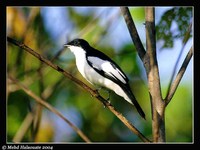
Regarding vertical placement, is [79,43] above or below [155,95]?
above

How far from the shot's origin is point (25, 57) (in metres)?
3.38

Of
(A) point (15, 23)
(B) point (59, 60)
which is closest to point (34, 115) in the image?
(B) point (59, 60)

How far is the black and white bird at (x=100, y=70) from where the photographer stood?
3.04 meters

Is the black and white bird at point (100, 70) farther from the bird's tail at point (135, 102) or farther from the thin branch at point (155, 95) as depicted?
the thin branch at point (155, 95)

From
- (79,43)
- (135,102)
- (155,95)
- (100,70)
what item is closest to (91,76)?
(100,70)

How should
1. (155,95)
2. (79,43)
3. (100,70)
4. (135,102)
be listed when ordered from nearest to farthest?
(155,95) < (135,102) < (100,70) < (79,43)

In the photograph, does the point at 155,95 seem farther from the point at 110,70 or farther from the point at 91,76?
the point at 91,76

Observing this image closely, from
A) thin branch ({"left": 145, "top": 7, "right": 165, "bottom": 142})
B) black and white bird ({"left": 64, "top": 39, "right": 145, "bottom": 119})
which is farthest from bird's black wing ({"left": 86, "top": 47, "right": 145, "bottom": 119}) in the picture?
thin branch ({"left": 145, "top": 7, "right": 165, "bottom": 142})

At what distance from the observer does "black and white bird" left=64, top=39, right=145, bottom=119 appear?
3.04m

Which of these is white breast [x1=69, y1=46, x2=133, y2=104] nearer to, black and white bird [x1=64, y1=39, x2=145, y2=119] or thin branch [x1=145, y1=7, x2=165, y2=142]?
black and white bird [x1=64, y1=39, x2=145, y2=119]

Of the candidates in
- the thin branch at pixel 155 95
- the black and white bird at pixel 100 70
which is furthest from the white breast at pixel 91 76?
the thin branch at pixel 155 95

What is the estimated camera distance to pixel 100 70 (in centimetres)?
316
